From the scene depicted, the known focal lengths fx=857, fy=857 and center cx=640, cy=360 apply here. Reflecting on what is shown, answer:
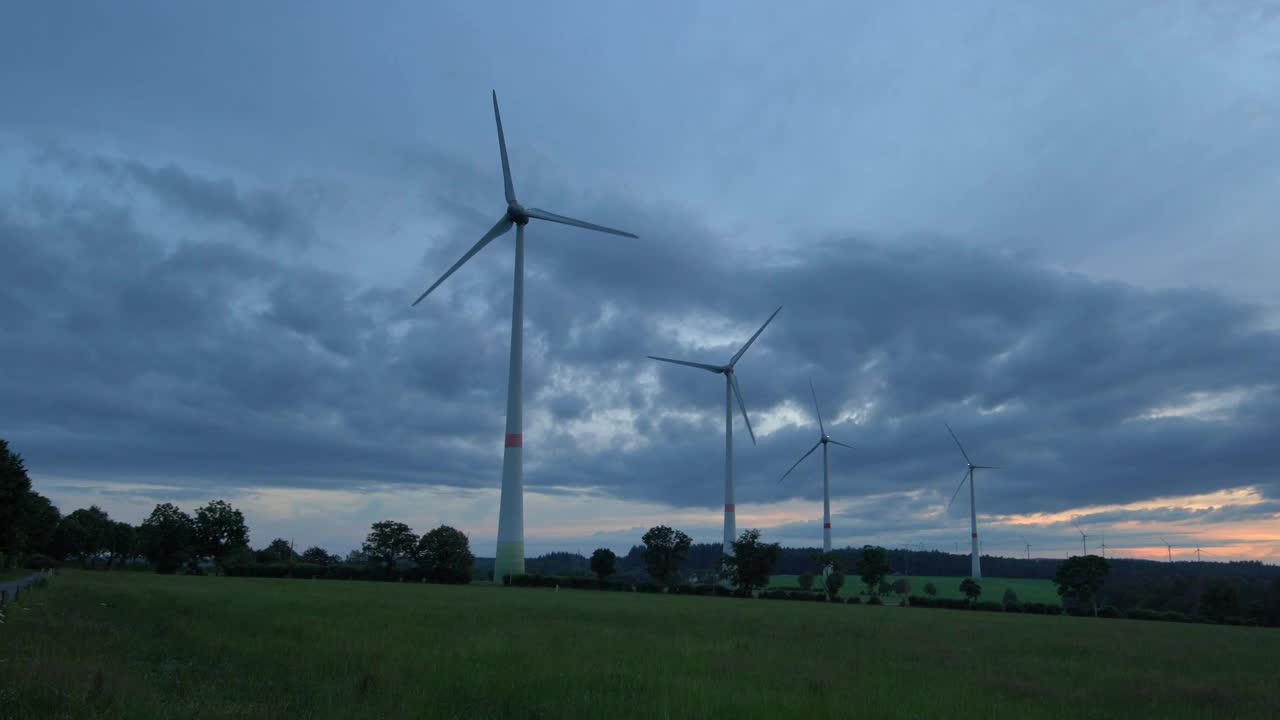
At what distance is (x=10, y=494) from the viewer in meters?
106

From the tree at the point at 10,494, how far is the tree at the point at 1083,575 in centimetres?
15150

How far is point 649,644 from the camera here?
33719 millimetres

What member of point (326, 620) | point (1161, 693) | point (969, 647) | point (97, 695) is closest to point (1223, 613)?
point (969, 647)

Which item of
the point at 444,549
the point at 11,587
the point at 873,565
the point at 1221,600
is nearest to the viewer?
the point at 11,587

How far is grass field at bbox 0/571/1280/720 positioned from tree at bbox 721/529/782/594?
92884mm

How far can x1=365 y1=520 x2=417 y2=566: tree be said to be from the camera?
489 feet

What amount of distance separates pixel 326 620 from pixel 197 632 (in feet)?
21.3

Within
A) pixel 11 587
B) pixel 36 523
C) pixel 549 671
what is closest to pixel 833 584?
pixel 11 587

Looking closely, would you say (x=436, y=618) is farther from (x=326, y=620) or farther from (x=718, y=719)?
(x=718, y=719)

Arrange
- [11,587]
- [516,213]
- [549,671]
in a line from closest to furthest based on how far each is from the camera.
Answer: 1. [549,671]
2. [11,587]
3. [516,213]

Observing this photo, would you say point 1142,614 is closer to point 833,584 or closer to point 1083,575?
point 1083,575

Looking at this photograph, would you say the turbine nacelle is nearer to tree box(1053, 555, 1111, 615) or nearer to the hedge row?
the hedge row

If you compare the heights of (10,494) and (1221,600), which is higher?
(10,494)

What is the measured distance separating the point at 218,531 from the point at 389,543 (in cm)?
5688
